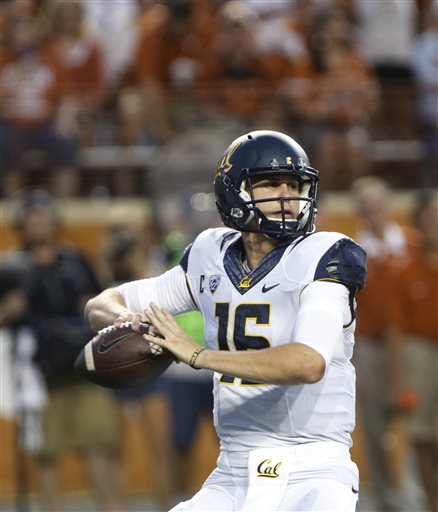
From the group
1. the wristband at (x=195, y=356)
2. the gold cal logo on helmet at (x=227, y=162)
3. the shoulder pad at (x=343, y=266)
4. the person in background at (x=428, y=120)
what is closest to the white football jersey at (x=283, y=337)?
the shoulder pad at (x=343, y=266)

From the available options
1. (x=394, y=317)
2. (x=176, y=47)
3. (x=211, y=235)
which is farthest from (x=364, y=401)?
(x=211, y=235)

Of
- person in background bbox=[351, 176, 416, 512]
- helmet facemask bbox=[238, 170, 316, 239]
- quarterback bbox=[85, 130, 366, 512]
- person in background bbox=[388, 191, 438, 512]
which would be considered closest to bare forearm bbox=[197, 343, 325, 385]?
quarterback bbox=[85, 130, 366, 512]

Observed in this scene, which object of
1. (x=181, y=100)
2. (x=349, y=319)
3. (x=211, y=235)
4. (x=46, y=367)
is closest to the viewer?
(x=349, y=319)

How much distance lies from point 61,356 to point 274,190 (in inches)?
147

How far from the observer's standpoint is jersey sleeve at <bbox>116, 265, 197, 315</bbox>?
14.8 feet

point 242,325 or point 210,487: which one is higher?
point 242,325

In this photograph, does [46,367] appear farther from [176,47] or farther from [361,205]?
[176,47]

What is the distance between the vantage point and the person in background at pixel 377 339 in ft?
27.4

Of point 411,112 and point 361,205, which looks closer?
point 361,205

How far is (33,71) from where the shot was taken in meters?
9.72

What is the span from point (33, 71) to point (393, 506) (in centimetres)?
451

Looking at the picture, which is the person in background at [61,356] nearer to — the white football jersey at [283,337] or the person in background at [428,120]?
the person in background at [428,120]

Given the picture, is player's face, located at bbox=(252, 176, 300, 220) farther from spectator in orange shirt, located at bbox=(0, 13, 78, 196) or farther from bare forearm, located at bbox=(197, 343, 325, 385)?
spectator in orange shirt, located at bbox=(0, 13, 78, 196)

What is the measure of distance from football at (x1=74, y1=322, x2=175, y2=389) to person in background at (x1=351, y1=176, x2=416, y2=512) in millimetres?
4219
